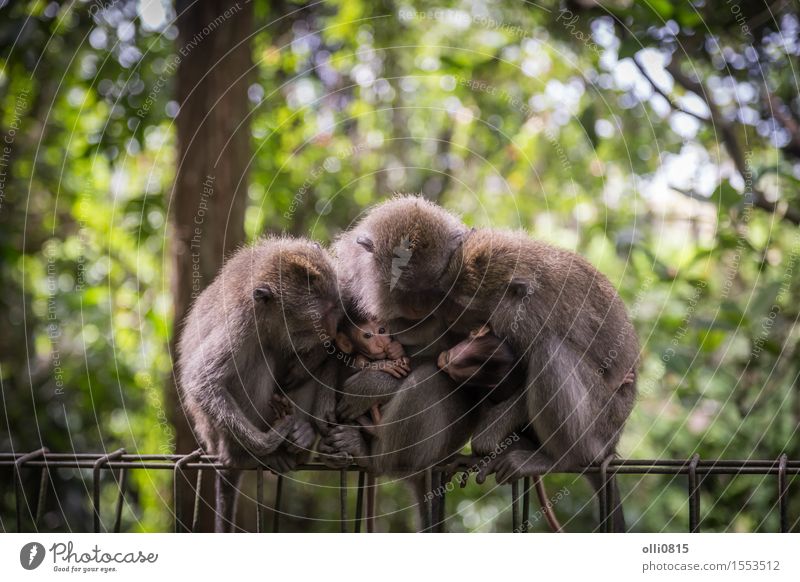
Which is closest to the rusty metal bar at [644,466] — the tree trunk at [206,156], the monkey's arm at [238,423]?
the monkey's arm at [238,423]

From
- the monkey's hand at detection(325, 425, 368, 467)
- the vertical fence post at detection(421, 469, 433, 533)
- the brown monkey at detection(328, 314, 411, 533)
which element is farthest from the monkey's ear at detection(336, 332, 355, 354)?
the vertical fence post at detection(421, 469, 433, 533)

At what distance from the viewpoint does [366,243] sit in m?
3.30

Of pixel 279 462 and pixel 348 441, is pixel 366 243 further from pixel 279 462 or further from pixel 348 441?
pixel 279 462

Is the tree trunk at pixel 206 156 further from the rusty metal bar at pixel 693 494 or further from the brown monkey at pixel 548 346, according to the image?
the rusty metal bar at pixel 693 494

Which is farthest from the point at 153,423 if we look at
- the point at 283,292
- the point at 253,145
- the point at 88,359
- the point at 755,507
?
the point at 755,507

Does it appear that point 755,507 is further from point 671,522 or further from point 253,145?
point 253,145

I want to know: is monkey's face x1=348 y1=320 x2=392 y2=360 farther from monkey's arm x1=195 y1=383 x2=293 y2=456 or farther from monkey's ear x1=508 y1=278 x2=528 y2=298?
monkey's ear x1=508 y1=278 x2=528 y2=298

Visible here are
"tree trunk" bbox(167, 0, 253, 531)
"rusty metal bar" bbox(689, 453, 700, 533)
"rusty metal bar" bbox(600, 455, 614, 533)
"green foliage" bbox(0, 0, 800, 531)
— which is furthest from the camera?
"tree trunk" bbox(167, 0, 253, 531)

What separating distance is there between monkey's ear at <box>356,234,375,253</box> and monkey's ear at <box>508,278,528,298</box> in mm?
576

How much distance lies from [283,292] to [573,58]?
3430mm

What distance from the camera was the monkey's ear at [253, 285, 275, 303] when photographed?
3404 mm

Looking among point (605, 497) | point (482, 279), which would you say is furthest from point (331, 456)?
point (605, 497)
